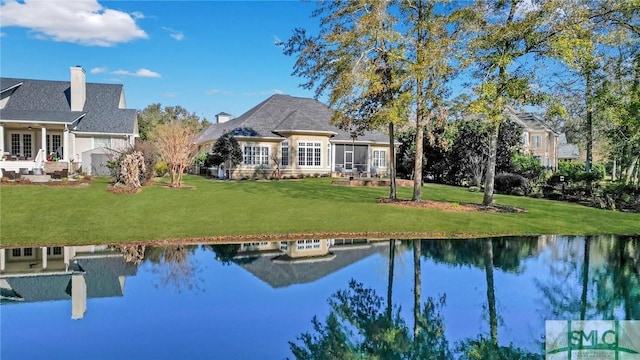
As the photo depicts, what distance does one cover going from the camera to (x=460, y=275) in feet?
31.4

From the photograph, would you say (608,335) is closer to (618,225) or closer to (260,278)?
(260,278)

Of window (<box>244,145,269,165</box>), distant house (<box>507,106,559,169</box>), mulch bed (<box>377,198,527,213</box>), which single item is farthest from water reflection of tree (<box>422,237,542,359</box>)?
distant house (<box>507,106,559,169</box>)

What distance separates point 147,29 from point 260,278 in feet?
70.4

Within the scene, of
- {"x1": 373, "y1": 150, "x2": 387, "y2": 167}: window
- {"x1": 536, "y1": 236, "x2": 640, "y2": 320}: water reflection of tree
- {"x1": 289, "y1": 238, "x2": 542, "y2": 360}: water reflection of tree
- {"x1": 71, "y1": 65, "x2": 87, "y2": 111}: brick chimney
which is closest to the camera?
{"x1": 289, "y1": 238, "x2": 542, "y2": 360}: water reflection of tree

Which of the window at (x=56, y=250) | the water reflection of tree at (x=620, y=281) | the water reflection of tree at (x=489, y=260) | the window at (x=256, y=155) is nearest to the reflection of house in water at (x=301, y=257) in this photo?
the water reflection of tree at (x=489, y=260)

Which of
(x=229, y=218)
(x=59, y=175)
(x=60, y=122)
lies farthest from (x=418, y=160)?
(x=60, y=122)

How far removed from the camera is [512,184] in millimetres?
26219

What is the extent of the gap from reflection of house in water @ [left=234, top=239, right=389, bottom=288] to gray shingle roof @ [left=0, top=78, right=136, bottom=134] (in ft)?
67.2

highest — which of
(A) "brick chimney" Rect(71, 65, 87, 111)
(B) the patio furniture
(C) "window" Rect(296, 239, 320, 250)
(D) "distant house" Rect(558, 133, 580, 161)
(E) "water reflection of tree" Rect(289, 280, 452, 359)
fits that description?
(A) "brick chimney" Rect(71, 65, 87, 111)

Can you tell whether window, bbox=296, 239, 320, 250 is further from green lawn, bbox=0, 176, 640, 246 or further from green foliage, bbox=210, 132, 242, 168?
green foliage, bbox=210, 132, 242, 168

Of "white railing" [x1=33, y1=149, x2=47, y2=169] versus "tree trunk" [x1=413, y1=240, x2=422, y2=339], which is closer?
"tree trunk" [x1=413, y1=240, x2=422, y2=339]

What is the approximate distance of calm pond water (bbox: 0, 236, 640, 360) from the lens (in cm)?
599

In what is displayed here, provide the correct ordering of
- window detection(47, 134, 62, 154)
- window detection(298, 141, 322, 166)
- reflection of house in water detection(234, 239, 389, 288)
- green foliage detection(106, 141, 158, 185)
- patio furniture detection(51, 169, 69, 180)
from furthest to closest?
window detection(298, 141, 322, 166) < window detection(47, 134, 62, 154) < patio furniture detection(51, 169, 69, 180) < green foliage detection(106, 141, 158, 185) < reflection of house in water detection(234, 239, 389, 288)

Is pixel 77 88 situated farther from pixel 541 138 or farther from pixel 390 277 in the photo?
pixel 541 138
